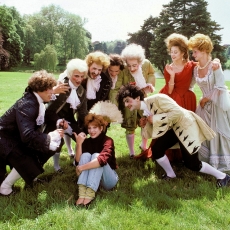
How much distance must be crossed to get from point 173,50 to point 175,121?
51.3 inches

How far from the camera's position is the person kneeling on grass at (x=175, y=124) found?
12.2ft

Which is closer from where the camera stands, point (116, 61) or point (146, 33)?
point (116, 61)

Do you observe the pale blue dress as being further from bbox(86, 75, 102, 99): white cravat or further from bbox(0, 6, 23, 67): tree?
bbox(0, 6, 23, 67): tree

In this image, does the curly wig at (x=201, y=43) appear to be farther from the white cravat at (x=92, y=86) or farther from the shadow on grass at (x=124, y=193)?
the shadow on grass at (x=124, y=193)

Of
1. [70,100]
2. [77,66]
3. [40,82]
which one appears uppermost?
[77,66]

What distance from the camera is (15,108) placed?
3.41 meters

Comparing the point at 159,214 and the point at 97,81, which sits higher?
the point at 97,81

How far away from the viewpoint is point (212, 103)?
14.3 feet

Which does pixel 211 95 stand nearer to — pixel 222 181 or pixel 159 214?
pixel 222 181

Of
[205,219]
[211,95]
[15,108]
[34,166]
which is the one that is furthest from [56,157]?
[211,95]

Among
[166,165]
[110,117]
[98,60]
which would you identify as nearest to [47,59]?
[98,60]

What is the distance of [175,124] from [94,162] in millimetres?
1351

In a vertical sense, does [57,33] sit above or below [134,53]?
above

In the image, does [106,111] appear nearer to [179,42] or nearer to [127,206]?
[127,206]
